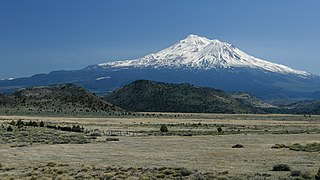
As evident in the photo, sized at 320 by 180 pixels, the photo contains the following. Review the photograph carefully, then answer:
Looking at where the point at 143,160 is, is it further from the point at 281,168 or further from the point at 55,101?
the point at 55,101

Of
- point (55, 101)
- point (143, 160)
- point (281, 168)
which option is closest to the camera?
point (281, 168)

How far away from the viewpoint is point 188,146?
48562 mm

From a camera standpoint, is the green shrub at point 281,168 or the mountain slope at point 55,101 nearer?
the green shrub at point 281,168

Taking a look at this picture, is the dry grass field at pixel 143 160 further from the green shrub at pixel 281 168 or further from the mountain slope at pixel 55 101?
the mountain slope at pixel 55 101

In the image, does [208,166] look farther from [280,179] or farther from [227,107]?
[227,107]

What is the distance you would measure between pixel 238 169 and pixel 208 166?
2.35 m

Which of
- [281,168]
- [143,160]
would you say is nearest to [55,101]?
[143,160]

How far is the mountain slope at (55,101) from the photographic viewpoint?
14200 cm

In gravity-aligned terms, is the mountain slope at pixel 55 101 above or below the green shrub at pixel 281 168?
above

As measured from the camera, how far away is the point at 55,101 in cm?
15225

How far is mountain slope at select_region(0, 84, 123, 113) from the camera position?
14200 centimetres

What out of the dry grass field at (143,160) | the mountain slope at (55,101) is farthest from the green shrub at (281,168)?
the mountain slope at (55,101)

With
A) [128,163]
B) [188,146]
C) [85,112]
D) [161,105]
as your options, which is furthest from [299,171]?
[161,105]

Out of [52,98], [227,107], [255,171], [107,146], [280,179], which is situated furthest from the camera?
[227,107]
